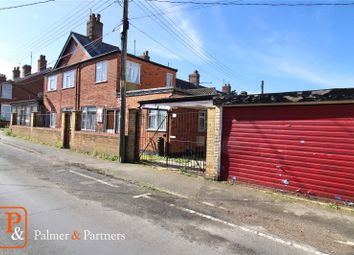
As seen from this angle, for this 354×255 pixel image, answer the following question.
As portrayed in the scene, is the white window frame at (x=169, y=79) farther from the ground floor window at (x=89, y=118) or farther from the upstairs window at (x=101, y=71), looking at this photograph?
the ground floor window at (x=89, y=118)

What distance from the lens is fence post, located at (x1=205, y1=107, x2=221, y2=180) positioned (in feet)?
29.9

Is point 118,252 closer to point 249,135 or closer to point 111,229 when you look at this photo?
point 111,229

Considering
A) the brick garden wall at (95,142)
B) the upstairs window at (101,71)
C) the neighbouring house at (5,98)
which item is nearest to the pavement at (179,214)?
the brick garden wall at (95,142)

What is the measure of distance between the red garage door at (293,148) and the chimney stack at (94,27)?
20.8 metres

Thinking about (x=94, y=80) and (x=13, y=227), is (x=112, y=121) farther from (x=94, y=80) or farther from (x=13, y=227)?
(x=13, y=227)

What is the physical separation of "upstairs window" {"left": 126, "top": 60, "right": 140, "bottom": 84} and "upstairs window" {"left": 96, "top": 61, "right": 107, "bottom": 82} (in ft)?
5.75

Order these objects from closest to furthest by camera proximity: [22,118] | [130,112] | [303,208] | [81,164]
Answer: [303,208], [81,164], [130,112], [22,118]

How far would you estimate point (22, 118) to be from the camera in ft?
105

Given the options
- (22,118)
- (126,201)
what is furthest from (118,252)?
(22,118)

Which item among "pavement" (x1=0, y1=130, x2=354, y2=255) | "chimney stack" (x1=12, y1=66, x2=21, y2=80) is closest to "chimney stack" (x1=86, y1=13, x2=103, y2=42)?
"pavement" (x1=0, y1=130, x2=354, y2=255)

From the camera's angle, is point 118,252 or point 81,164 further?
point 81,164

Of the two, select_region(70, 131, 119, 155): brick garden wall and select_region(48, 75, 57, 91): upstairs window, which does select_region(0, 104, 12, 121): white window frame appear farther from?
select_region(70, 131, 119, 155): brick garden wall

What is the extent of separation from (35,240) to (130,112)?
28.7 feet

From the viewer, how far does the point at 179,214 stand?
5.76 metres
